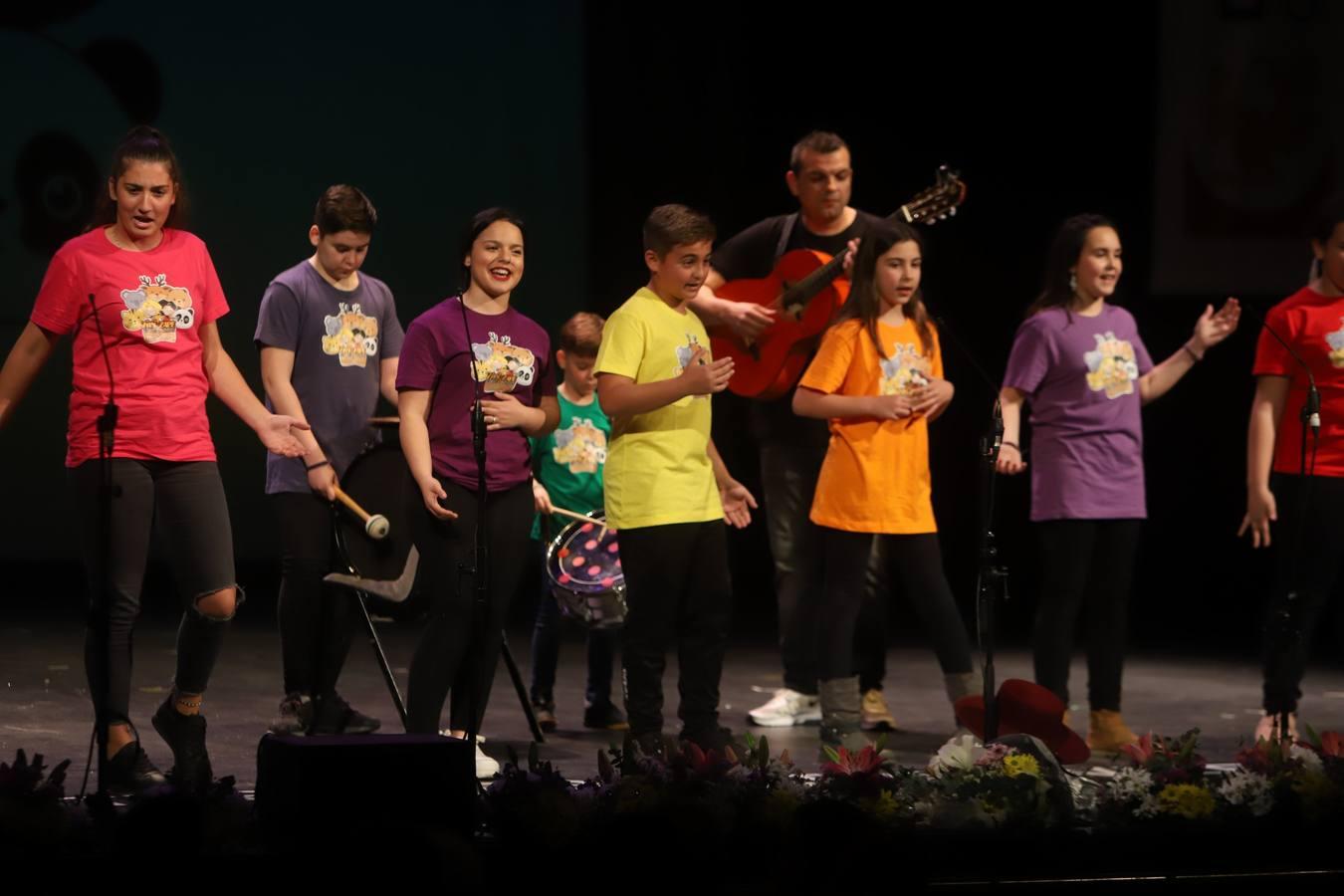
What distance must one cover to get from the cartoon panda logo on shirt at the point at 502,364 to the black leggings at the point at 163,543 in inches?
26.3

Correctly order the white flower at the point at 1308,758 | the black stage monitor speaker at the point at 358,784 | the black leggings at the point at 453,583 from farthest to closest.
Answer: the black leggings at the point at 453,583, the white flower at the point at 1308,758, the black stage monitor speaker at the point at 358,784

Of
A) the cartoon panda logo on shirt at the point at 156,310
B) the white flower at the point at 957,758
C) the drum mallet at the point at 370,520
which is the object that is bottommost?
the white flower at the point at 957,758

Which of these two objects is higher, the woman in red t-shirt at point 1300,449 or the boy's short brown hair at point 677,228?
the boy's short brown hair at point 677,228

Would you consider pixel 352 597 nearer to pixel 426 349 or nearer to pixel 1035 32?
pixel 426 349

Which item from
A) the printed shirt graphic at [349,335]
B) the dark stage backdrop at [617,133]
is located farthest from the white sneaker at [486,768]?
the dark stage backdrop at [617,133]

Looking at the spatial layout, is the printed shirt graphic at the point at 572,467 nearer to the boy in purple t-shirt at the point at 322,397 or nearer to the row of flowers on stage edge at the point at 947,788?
the boy in purple t-shirt at the point at 322,397

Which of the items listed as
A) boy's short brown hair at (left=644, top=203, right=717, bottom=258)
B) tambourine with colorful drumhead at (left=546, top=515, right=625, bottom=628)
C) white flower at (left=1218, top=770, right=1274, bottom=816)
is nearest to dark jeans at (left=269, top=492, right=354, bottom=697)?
tambourine with colorful drumhead at (left=546, top=515, right=625, bottom=628)

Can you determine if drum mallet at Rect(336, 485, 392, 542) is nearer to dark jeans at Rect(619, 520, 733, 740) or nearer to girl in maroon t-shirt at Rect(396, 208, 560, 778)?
girl in maroon t-shirt at Rect(396, 208, 560, 778)

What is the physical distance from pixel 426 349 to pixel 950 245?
4334 mm

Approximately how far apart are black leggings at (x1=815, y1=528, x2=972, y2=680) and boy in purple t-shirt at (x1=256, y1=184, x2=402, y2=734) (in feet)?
4.21

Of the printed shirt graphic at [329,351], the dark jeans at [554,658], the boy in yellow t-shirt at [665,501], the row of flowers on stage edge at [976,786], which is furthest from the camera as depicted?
the dark jeans at [554,658]

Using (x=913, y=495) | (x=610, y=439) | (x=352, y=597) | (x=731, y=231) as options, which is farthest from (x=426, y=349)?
(x=731, y=231)

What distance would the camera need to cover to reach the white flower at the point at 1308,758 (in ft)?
11.2

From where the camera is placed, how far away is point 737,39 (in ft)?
25.6
